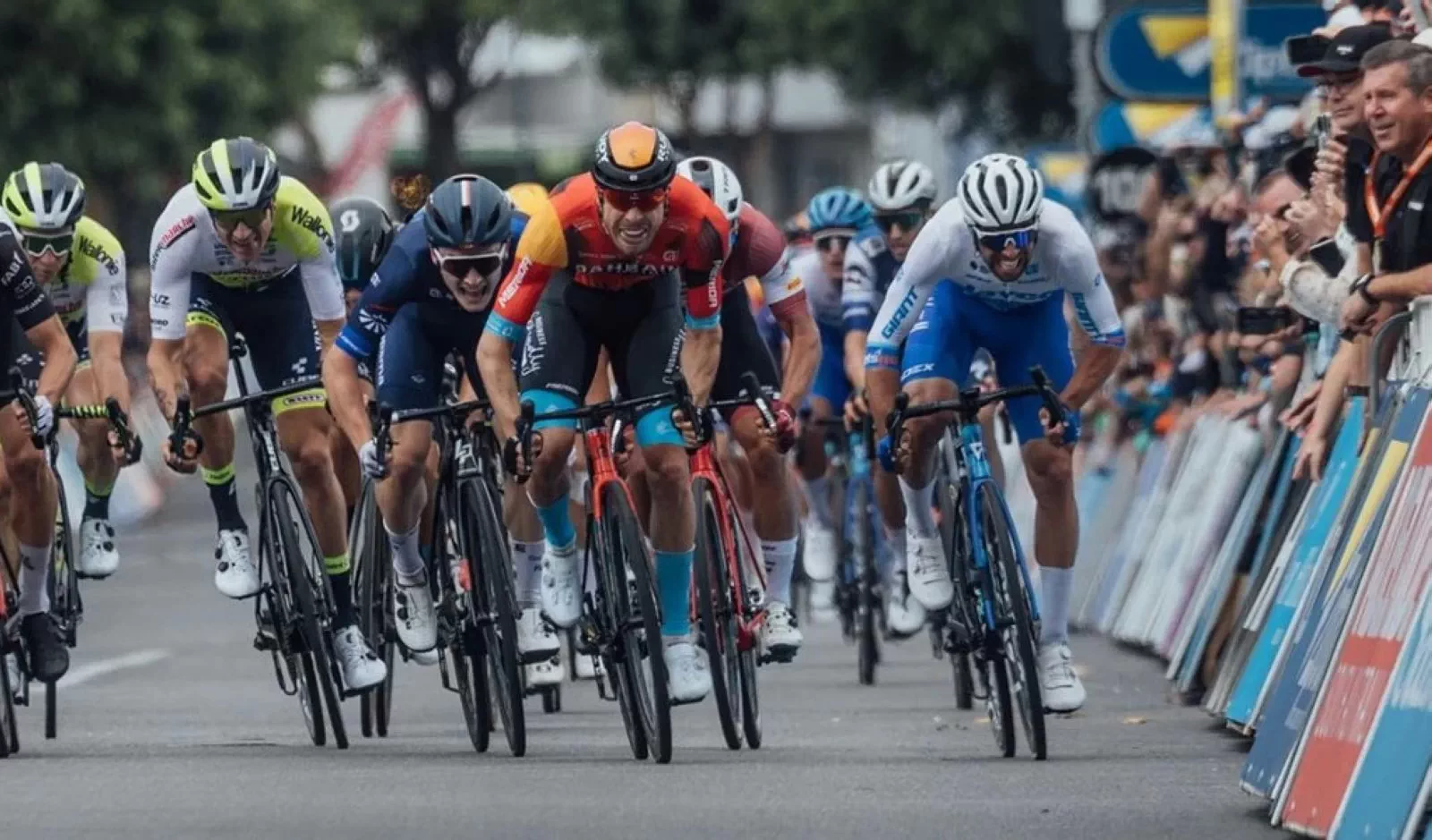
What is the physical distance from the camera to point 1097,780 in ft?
38.0

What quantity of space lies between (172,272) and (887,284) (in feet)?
14.4

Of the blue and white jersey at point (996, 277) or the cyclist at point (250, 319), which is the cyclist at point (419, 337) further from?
the blue and white jersey at point (996, 277)

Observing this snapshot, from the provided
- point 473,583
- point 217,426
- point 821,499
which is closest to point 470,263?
point 473,583

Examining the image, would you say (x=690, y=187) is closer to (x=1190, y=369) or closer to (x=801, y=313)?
(x=801, y=313)

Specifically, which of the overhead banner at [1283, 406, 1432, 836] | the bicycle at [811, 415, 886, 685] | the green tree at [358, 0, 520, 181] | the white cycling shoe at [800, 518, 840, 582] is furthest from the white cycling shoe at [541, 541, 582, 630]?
the green tree at [358, 0, 520, 181]

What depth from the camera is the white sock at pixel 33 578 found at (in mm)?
14109

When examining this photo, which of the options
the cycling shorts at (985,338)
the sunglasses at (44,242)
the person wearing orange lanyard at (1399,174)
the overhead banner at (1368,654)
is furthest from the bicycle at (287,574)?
the overhead banner at (1368,654)

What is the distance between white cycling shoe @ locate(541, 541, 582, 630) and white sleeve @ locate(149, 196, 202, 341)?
168 cm

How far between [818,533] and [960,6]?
20.9 m

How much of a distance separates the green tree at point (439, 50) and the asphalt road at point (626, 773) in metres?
55.2

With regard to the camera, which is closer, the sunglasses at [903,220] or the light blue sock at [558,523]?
the light blue sock at [558,523]

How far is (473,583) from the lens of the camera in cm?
1302

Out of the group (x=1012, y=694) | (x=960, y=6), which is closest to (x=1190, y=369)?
(x=1012, y=694)

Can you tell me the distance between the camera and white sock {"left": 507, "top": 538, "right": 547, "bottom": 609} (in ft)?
45.7
